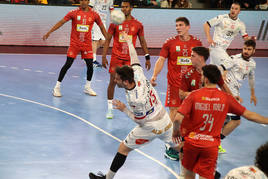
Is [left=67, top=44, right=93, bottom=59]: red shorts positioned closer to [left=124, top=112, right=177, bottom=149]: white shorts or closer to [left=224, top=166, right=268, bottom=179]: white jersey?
[left=124, top=112, right=177, bottom=149]: white shorts

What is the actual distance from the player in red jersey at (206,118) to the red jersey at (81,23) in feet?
20.0

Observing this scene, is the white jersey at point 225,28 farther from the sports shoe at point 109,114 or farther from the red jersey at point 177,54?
the sports shoe at point 109,114

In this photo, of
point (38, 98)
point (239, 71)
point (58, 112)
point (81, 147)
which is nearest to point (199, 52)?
point (239, 71)

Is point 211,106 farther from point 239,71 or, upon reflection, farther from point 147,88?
point 239,71

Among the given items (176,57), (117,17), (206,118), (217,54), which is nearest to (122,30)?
(117,17)

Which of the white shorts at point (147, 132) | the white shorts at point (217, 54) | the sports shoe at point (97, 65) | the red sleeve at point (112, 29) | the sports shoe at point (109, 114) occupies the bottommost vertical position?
the sports shoe at point (109, 114)

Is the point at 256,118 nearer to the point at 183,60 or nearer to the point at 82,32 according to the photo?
the point at 183,60

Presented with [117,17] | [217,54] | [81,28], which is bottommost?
[217,54]

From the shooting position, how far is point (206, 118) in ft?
15.4

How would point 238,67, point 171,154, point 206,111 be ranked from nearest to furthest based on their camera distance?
point 206,111 < point 171,154 < point 238,67

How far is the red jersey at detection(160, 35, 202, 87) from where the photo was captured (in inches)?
290

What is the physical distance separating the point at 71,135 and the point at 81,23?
3.64 meters

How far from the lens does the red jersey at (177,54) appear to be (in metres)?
7.36

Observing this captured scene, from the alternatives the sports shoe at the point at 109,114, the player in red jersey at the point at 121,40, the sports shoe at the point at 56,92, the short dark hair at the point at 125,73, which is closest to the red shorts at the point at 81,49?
the sports shoe at the point at 56,92
